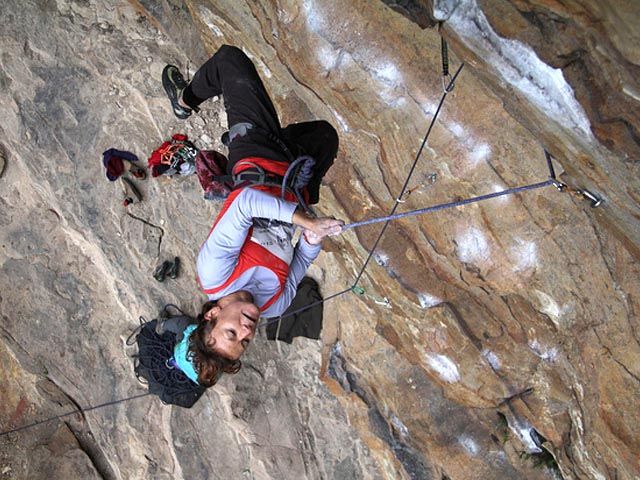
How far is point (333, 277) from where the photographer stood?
5.01 m

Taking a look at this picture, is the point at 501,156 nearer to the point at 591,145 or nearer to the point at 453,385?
the point at 591,145

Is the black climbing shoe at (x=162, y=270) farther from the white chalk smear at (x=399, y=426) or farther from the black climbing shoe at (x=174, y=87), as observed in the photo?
the white chalk smear at (x=399, y=426)

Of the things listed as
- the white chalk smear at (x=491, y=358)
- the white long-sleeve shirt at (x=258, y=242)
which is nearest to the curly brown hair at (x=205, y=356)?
the white long-sleeve shirt at (x=258, y=242)

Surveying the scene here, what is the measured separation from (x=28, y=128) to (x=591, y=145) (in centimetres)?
443

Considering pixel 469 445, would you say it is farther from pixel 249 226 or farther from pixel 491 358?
pixel 249 226

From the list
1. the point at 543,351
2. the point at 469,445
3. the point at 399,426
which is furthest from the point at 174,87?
the point at 469,445

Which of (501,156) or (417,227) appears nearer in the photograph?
(501,156)

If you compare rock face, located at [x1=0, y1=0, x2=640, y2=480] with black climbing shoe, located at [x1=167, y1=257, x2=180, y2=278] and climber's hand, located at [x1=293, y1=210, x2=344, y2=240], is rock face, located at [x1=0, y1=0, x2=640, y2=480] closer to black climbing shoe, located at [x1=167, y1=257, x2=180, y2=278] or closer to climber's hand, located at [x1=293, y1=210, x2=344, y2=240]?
black climbing shoe, located at [x1=167, y1=257, x2=180, y2=278]

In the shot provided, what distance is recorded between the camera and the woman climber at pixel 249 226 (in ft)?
9.25

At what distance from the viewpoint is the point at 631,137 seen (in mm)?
1971

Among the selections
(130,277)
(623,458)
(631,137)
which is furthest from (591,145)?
(130,277)

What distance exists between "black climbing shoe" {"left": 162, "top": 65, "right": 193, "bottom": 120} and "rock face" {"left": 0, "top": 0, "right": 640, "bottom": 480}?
0.40 meters

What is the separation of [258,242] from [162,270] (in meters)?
1.83

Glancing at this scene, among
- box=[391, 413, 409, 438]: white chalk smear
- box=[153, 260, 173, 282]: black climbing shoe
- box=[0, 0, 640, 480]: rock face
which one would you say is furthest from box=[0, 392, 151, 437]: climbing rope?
box=[391, 413, 409, 438]: white chalk smear
